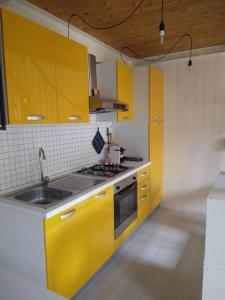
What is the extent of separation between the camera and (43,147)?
2.08m

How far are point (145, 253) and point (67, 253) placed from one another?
114 cm

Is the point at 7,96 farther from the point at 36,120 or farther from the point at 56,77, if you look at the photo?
the point at 56,77

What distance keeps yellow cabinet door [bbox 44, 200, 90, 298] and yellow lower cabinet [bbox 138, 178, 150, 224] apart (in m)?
1.13

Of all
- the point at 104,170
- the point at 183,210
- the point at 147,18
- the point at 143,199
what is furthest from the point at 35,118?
the point at 183,210

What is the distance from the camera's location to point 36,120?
5.26 feet

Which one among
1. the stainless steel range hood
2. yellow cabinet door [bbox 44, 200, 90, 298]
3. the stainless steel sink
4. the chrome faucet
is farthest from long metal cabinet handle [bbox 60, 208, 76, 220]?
the stainless steel range hood

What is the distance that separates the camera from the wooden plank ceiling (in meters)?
1.89

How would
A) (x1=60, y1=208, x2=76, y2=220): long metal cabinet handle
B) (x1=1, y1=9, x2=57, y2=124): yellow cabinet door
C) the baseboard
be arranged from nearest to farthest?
(x1=1, y1=9, x2=57, y2=124): yellow cabinet door, (x1=60, y1=208, x2=76, y2=220): long metal cabinet handle, the baseboard

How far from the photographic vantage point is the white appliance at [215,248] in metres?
1.28

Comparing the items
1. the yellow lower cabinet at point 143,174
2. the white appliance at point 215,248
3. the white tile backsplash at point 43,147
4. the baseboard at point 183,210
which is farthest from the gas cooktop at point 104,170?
the baseboard at point 183,210

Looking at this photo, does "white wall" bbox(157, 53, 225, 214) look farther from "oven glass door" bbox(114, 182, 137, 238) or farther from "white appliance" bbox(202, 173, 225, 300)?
"white appliance" bbox(202, 173, 225, 300)

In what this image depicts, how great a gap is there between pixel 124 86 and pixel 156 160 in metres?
→ 1.21

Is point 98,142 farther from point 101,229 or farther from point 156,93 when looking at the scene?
point 101,229

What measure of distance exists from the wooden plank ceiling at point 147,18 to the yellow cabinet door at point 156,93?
1.30 ft
